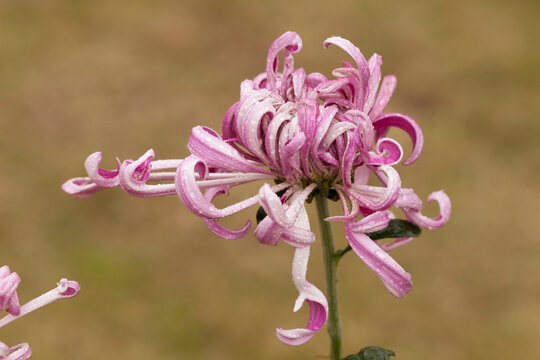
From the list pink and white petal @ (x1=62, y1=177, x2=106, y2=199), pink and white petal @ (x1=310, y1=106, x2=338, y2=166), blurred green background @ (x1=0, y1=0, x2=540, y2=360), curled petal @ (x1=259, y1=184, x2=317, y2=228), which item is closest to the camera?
curled petal @ (x1=259, y1=184, x2=317, y2=228)

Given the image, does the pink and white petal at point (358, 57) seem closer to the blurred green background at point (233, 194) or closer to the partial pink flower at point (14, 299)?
the partial pink flower at point (14, 299)

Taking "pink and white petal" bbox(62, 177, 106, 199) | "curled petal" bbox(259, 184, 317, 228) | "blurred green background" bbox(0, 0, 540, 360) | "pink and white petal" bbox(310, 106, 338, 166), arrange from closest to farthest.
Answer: "curled petal" bbox(259, 184, 317, 228) < "pink and white petal" bbox(310, 106, 338, 166) < "pink and white petal" bbox(62, 177, 106, 199) < "blurred green background" bbox(0, 0, 540, 360)

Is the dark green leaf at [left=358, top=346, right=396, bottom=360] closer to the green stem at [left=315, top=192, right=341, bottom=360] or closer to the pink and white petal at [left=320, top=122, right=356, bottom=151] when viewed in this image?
the green stem at [left=315, top=192, right=341, bottom=360]

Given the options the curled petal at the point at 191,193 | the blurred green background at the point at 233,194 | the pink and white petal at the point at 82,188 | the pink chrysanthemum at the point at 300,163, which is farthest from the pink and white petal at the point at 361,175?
the blurred green background at the point at 233,194

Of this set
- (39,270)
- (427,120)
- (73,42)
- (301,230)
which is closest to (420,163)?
(427,120)

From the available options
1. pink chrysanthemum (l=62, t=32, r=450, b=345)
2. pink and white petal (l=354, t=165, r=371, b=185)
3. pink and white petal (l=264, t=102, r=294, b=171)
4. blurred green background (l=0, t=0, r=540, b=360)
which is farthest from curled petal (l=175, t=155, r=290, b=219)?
blurred green background (l=0, t=0, r=540, b=360)

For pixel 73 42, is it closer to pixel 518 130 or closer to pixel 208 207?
pixel 518 130

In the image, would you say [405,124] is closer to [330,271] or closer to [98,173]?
[330,271]

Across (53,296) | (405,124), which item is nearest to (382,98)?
(405,124)
